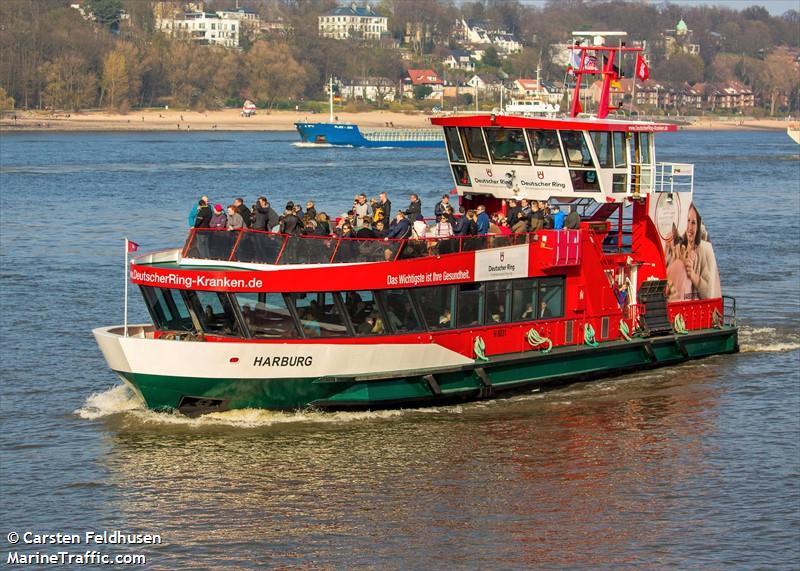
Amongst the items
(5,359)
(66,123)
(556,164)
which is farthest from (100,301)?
(66,123)

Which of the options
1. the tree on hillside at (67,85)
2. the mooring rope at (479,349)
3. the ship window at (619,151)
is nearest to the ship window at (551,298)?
the mooring rope at (479,349)

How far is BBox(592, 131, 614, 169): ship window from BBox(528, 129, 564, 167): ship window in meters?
0.75

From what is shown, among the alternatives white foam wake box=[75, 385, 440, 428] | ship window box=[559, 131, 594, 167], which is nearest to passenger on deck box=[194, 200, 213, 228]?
white foam wake box=[75, 385, 440, 428]

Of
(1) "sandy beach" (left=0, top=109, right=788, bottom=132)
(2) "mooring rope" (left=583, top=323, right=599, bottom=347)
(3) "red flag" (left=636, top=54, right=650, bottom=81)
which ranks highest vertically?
(3) "red flag" (left=636, top=54, right=650, bottom=81)

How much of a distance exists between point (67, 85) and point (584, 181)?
498 feet

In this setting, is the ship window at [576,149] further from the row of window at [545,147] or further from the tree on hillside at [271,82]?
the tree on hillside at [271,82]

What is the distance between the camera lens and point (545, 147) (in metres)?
28.6

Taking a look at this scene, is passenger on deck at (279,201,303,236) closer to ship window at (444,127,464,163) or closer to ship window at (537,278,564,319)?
ship window at (537,278,564,319)

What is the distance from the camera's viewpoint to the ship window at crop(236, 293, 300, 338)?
2350 cm

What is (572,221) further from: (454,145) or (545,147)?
(454,145)

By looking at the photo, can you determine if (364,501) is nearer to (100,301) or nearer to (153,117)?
(100,301)

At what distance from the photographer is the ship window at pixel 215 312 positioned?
2353 cm

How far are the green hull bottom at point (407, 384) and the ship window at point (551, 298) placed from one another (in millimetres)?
751

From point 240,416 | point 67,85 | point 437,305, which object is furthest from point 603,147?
point 67,85
